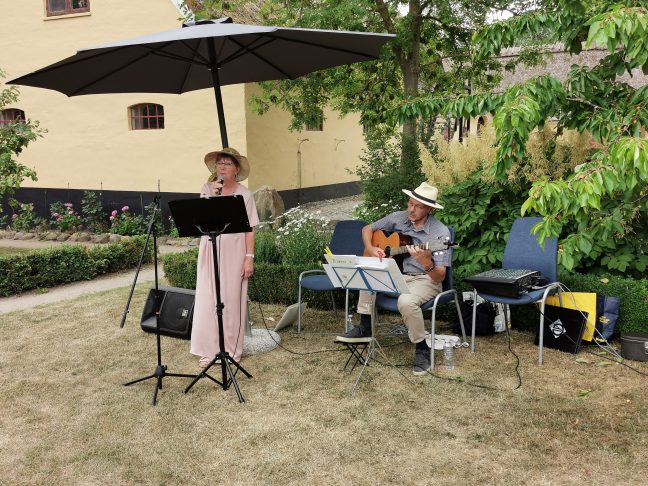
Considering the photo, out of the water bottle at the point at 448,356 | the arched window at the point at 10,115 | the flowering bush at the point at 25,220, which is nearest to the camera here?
the water bottle at the point at 448,356

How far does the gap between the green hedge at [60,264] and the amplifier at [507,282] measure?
6.10 metres

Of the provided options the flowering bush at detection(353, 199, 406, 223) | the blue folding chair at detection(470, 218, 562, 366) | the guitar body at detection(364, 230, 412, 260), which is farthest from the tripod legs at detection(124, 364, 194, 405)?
the flowering bush at detection(353, 199, 406, 223)

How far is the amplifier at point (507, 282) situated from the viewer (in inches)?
207

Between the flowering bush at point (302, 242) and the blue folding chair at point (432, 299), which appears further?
the flowering bush at point (302, 242)

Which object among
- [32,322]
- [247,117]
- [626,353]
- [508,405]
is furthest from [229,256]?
[247,117]

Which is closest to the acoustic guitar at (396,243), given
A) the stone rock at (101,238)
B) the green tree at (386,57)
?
the green tree at (386,57)

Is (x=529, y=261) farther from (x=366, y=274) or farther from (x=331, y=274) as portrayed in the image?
(x=331, y=274)

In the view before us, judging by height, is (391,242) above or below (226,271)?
above

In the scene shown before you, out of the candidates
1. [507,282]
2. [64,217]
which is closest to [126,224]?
[64,217]

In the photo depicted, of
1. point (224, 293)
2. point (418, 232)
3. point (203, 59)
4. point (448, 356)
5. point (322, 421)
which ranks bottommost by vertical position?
point (322, 421)

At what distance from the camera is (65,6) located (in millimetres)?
14125

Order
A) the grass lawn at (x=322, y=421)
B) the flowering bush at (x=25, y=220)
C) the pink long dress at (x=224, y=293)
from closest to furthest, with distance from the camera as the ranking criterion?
the grass lawn at (x=322, y=421)
the pink long dress at (x=224, y=293)
the flowering bush at (x=25, y=220)

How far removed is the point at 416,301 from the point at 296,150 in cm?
1026

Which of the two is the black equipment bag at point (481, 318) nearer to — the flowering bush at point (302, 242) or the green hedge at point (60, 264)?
the flowering bush at point (302, 242)
